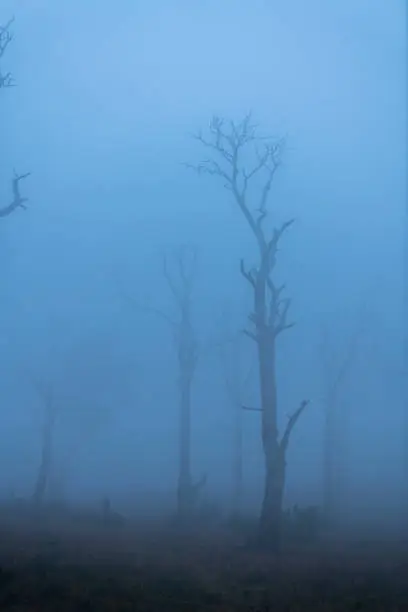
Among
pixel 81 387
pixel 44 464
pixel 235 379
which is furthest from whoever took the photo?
pixel 235 379

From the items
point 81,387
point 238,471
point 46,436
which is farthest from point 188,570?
point 81,387

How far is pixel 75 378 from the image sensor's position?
43438mm

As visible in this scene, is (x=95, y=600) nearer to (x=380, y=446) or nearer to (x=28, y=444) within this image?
(x=28, y=444)

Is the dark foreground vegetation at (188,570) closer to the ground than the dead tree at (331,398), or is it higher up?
closer to the ground

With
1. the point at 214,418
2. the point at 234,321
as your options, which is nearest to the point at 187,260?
the point at 234,321

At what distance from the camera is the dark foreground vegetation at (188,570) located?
43.4 feet

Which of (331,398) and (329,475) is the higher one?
(331,398)

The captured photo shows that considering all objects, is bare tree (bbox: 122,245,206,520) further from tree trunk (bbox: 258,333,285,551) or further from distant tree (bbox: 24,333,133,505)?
tree trunk (bbox: 258,333,285,551)

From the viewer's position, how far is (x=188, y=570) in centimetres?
1731

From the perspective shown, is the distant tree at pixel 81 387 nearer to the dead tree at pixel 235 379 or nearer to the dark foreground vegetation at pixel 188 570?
the dead tree at pixel 235 379

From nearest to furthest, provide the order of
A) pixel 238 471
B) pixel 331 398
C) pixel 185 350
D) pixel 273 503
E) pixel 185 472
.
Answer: pixel 273 503, pixel 185 472, pixel 185 350, pixel 238 471, pixel 331 398

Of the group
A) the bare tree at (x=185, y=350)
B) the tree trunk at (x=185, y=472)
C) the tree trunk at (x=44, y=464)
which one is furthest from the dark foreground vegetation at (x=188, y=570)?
the tree trunk at (x=44, y=464)

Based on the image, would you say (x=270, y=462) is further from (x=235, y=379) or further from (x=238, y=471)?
(x=235, y=379)

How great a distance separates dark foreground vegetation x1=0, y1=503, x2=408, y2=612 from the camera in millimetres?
13219
